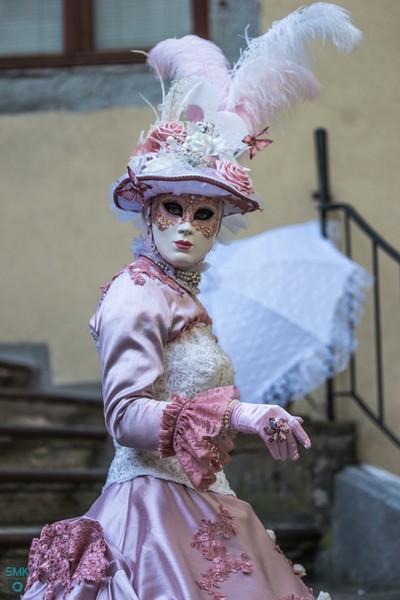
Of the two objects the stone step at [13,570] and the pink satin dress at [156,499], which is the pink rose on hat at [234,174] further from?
the stone step at [13,570]

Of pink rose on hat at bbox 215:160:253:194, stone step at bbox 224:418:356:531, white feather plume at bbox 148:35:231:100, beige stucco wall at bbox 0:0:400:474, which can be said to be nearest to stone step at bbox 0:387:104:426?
beige stucco wall at bbox 0:0:400:474

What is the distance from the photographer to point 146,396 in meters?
2.46

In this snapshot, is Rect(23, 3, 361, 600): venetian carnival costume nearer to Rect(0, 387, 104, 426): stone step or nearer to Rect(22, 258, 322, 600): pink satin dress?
Rect(22, 258, 322, 600): pink satin dress

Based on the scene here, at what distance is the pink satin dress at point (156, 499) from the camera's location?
2.39m

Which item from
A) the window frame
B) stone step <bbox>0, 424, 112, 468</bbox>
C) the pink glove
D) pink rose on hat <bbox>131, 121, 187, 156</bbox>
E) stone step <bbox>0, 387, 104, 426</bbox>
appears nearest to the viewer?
the pink glove

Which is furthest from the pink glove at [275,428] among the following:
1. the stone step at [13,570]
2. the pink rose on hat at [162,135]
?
the stone step at [13,570]

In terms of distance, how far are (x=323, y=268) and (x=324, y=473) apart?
2.66 feet

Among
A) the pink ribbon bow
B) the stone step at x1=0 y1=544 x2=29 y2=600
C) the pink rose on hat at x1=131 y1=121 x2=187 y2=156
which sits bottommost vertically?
the stone step at x1=0 y1=544 x2=29 y2=600

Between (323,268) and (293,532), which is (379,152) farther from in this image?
(293,532)

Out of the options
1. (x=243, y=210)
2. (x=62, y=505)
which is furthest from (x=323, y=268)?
(x=243, y=210)

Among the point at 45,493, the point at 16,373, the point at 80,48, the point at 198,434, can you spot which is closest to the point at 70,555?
the point at 198,434

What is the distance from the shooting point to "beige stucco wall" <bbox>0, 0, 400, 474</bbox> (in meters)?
5.00

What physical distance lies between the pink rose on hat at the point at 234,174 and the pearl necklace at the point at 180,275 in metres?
0.25

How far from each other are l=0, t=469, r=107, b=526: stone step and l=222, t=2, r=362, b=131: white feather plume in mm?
1697
